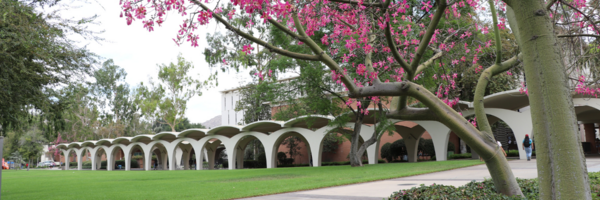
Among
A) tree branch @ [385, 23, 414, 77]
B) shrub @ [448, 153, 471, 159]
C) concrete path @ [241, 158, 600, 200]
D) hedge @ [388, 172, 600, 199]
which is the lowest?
shrub @ [448, 153, 471, 159]

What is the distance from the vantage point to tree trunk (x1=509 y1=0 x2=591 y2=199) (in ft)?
11.8

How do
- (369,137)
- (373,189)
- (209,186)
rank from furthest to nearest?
1. (369,137)
2. (209,186)
3. (373,189)

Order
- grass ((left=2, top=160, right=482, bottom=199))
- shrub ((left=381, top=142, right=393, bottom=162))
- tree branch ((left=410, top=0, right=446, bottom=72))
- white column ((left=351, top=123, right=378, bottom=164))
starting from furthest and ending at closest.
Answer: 1. shrub ((left=381, top=142, right=393, bottom=162))
2. white column ((left=351, top=123, right=378, bottom=164))
3. grass ((left=2, top=160, right=482, bottom=199))
4. tree branch ((left=410, top=0, right=446, bottom=72))

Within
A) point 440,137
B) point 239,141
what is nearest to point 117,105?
point 239,141

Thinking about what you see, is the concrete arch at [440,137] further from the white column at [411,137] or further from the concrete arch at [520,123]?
the white column at [411,137]

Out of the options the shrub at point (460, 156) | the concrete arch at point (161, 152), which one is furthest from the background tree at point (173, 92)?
the shrub at point (460, 156)

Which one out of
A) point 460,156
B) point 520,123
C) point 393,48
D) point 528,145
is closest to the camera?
point 393,48

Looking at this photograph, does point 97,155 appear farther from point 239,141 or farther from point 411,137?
point 411,137

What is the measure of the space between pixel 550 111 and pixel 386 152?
1115 inches

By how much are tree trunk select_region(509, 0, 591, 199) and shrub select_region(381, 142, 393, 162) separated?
27931mm

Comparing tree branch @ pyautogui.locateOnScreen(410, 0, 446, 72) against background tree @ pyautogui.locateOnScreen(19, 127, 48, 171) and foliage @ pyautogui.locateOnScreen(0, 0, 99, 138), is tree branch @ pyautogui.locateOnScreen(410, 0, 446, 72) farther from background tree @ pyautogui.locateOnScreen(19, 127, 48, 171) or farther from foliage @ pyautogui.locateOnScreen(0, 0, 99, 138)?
background tree @ pyautogui.locateOnScreen(19, 127, 48, 171)

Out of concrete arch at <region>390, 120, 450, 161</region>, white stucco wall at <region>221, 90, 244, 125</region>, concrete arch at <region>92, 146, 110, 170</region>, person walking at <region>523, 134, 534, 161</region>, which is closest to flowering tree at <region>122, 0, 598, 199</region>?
person walking at <region>523, 134, 534, 161</region>

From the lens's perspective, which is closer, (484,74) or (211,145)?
(484,74)

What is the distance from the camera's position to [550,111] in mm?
3686
